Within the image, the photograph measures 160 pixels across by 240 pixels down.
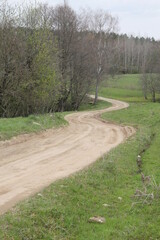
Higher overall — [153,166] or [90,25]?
[90,25]

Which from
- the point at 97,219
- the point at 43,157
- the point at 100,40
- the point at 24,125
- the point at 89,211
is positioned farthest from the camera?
the point at 100,40

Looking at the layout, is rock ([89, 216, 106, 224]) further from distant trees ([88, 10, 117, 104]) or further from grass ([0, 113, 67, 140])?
distant trees ([88, 10, 117, 104])

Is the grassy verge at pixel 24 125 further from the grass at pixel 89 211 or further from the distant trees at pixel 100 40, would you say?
the distant trees at pixel 100 40

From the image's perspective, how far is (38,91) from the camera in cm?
2906

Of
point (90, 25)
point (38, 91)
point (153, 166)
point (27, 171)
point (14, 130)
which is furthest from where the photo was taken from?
point (90, 25)

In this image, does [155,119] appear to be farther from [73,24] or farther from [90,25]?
[90,25]

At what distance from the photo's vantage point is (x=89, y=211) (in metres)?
8.54

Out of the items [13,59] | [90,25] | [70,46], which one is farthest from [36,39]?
[90,25]

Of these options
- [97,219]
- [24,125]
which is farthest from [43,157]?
[97,219]

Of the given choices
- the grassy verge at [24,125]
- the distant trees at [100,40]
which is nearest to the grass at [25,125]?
the grassy verge at [24,125]

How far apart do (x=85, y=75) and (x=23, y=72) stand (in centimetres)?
2360

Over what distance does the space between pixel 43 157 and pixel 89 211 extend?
18.5ft

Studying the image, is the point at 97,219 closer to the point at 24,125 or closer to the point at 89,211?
the point at 89,211

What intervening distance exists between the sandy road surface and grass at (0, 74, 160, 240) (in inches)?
27.0
